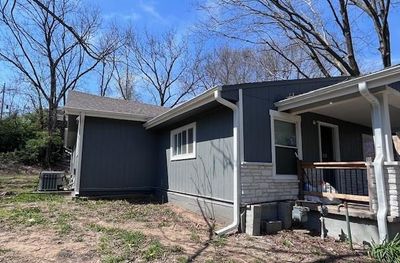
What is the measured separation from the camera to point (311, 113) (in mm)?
7648

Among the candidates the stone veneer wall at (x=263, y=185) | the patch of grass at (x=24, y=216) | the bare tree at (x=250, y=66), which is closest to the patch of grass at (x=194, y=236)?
the stone veneer wall at (x=263, y=185)

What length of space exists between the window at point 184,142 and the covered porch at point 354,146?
233cm

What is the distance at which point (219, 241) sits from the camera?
17.3 ft

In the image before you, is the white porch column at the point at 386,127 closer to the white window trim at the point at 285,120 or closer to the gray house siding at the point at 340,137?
the white window trim at the point at 285,120

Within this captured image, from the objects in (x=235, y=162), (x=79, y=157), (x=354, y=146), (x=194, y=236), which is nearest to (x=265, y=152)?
(x=235, y=162)

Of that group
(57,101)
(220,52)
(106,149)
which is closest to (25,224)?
(106,149)

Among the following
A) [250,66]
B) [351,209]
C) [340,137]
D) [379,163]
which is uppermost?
[250,66]

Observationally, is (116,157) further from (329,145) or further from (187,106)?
(329,145)

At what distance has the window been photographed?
8.02 metres

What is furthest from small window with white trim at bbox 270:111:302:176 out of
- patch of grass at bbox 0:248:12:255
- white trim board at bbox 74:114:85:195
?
white trim board at bbox 74:114:85:195

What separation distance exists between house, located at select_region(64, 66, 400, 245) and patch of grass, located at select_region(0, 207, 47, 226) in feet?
6.21

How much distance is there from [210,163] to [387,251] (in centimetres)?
367

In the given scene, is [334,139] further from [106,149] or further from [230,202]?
[106,149]

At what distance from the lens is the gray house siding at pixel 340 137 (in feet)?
24.5
